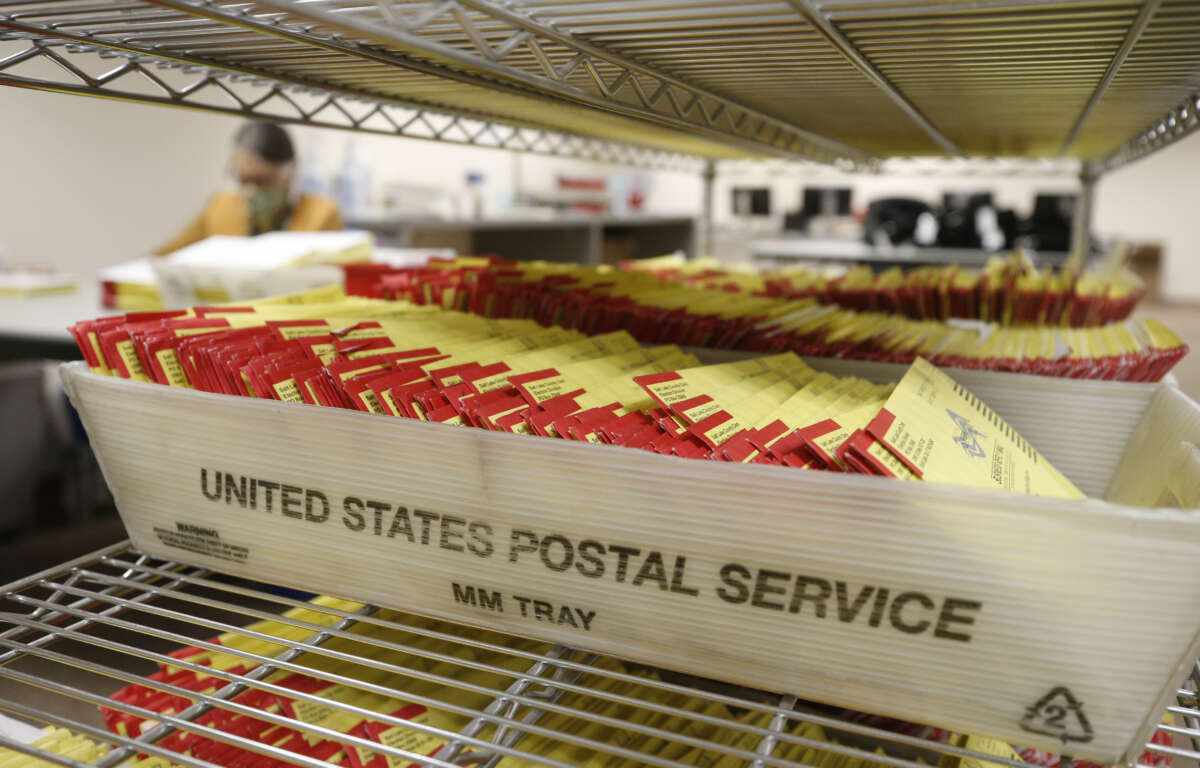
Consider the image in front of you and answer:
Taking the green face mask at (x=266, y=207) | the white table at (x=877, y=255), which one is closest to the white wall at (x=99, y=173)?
the green face mask at (x=266, y=207)

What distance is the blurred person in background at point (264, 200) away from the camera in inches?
118

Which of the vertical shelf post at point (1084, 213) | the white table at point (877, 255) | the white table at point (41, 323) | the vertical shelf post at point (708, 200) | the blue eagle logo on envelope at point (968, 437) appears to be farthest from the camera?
the white table at point (877, 255)

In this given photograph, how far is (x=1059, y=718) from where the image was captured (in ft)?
1.76

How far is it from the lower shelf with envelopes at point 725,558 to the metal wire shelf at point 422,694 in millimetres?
36

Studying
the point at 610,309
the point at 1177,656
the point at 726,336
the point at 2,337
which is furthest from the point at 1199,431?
the point at 2,337

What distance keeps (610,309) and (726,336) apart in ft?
0.56

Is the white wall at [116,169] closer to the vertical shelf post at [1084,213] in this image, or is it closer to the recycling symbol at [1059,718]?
the vertical shelf post at [1084,213]

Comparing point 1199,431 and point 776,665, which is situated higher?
point 1199,431

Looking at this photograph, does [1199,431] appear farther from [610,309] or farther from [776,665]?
[610,309]

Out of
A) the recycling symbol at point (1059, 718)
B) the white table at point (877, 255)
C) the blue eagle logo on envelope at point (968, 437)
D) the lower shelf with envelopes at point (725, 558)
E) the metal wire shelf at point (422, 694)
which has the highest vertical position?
the white table at point (877, 255)

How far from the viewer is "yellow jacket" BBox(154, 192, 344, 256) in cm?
306

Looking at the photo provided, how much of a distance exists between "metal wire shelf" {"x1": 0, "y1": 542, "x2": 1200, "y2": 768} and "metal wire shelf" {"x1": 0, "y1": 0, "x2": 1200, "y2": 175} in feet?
1.50

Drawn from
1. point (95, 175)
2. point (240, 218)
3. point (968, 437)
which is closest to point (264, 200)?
point (240, 218)

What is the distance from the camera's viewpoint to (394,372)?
749mm
